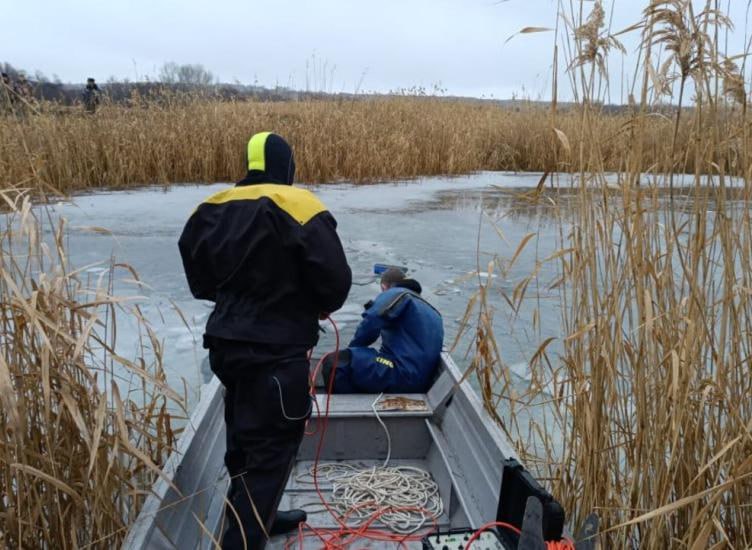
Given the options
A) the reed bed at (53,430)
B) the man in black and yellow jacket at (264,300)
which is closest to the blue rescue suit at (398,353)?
the man in black and yellow jacket at (264,300)

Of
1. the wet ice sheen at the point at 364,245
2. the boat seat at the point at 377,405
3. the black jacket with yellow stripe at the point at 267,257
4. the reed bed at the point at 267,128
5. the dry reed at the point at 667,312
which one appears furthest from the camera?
the reed bed at the point at 267,128

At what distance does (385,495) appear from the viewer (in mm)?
2418

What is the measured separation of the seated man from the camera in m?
2.95

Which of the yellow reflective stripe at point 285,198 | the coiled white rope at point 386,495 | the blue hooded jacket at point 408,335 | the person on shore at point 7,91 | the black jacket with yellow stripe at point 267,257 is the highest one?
the person on shore at point 7,91

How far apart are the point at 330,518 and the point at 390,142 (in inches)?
311

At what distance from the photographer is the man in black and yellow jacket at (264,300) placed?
1.81m

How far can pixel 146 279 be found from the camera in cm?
484

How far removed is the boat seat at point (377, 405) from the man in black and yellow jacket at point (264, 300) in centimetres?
76

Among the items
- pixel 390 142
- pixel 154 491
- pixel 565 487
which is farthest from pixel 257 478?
pixel 390 142

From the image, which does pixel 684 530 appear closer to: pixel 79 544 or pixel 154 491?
pixel 154 491

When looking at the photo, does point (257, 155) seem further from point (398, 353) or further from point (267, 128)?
point (267, 128)

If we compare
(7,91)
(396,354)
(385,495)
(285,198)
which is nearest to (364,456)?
(385,495)

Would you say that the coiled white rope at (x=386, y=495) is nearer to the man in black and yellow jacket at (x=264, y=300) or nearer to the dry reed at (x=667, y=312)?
the man in black and yellow jacket at (x=264, y=300)

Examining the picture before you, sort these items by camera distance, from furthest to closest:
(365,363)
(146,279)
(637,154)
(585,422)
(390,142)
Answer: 1. (390,142)
2. (146,279)
3. (365,363)
4. (585,422)
5. (637,154)
